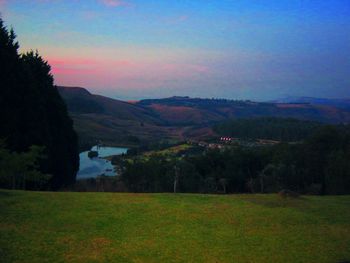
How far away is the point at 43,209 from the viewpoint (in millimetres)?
12391

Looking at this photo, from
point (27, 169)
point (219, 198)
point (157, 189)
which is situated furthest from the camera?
point (157, 189)

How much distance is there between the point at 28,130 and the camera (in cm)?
2470

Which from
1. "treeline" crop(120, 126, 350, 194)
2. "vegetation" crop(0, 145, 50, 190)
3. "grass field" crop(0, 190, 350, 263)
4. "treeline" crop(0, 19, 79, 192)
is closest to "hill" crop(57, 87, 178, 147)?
"treeline" crop(120, 126, 350, 194)

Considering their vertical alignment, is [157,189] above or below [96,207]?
below

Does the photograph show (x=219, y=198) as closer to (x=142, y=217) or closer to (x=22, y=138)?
(x=142, y=217)

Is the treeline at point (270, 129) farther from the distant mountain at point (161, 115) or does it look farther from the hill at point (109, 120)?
the hill at point (109, 120)

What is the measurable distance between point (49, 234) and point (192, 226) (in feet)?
12.8

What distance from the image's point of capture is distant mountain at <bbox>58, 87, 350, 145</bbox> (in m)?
106

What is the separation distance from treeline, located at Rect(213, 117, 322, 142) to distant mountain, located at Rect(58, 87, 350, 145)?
6.68 meters

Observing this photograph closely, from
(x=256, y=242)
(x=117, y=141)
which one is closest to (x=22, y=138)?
(x=256, y=242)

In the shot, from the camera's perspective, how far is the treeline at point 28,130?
20.0m

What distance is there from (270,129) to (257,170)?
143 feet

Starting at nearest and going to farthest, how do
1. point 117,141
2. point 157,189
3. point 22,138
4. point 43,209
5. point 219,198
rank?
1. point 43,209
2. point 219,198
3. point 22,138
4. point 157,189
5. point 117,141

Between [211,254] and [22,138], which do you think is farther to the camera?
[22,138]
